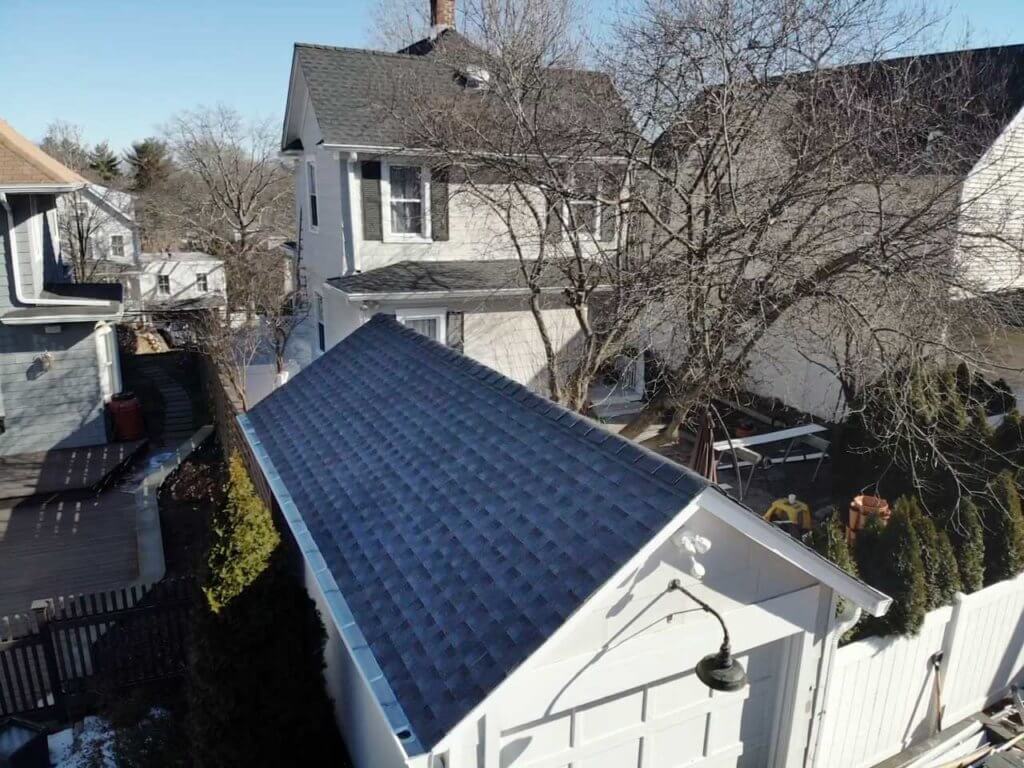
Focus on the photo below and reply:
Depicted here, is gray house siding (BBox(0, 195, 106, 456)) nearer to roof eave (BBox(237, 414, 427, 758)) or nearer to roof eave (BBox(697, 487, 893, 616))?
roof eave (BBox(237, 414, 427, 758))

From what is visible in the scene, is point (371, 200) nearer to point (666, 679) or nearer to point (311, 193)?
point (311, 193)

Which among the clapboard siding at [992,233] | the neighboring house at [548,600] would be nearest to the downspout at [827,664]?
the neighboring house at [548,600]

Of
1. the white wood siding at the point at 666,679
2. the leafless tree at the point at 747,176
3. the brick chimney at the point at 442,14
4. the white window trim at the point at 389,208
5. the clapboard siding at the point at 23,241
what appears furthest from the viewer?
the brick chimney at the point at 442,14

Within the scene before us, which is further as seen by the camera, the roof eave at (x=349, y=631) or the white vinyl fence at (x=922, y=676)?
the white vinyl fence at (x=922, y=676)

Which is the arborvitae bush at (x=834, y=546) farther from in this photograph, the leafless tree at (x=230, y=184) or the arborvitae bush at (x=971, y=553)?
the leafless tree at (x=230, y=184)

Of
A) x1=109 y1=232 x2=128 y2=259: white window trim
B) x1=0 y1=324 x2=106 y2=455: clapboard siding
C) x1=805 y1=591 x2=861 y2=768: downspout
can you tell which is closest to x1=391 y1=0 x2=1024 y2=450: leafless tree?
x1=805 y1=591 x2=861 y2=768: downspout

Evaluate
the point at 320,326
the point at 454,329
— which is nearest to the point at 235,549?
the point at 454,329

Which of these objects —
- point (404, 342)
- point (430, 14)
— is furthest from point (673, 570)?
point (430, 14)
